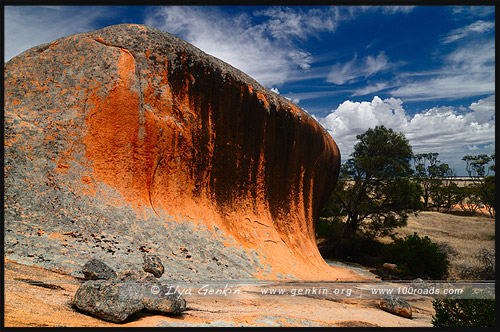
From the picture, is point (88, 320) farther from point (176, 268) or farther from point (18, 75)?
point (18, 75)

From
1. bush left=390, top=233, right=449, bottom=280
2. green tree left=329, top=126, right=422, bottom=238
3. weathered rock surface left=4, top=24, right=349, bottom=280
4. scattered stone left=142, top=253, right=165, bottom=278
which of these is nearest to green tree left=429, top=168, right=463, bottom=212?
green tree left=329, top=126, right=422, bottom=238

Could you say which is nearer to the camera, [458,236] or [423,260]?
[423,260]

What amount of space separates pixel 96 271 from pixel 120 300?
1.38 metres

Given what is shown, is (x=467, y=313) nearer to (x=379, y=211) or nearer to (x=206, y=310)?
(x=206, y=310)

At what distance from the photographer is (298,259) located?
11.4m

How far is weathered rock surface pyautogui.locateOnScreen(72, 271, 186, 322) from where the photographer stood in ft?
10.5

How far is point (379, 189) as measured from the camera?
2238 cm

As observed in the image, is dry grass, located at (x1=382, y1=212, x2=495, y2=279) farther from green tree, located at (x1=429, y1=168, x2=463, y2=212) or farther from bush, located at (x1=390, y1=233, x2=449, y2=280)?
green tree, located at (x1=429, y1=168, x2=463, y2=212)

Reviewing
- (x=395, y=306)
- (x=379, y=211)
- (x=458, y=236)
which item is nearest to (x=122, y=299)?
(x=395, y=306)

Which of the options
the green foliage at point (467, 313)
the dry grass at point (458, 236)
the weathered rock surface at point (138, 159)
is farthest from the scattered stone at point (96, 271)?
the dry grass at point (458, 236)

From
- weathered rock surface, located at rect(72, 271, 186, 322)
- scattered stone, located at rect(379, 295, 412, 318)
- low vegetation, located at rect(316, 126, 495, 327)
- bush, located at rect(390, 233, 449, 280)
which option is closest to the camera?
weathered rock surface, located at rect(72, 271, 186, 322)

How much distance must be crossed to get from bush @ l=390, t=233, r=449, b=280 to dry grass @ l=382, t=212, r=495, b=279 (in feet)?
2.91

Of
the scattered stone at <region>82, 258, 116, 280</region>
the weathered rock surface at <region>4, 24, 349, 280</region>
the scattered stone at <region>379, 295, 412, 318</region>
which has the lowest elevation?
the scattered stone at <region>379, 295, 412, 318</region>
